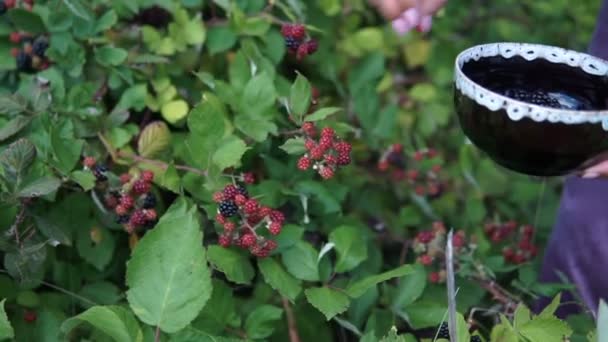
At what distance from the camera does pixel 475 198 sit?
64.0 inches

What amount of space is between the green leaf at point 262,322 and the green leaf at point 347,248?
12 cm

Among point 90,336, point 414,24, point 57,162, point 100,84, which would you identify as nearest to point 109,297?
point 90,336

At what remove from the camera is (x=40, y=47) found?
4.24 ft

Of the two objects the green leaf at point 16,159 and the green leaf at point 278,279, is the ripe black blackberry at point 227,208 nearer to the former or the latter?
the green leaf at point 278,279

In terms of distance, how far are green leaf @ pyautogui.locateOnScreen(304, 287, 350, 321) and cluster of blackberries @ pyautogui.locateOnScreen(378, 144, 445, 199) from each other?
1.93 ft

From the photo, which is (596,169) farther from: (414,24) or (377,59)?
(377,59)

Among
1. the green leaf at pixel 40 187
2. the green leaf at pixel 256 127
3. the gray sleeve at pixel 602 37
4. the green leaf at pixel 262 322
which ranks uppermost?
the gray sleeve at pixel 602 37

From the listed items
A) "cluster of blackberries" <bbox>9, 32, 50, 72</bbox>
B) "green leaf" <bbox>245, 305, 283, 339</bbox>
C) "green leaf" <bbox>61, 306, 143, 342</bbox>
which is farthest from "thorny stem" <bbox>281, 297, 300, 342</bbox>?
"cluster of blackberries" <bbox>9, 32, 50, 72</bbox>

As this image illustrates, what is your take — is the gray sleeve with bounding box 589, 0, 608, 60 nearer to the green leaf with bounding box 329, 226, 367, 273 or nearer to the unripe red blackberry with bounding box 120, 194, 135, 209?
the green leaf with bounding box 329, 226, 367, 273

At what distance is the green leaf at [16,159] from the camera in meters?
1.04

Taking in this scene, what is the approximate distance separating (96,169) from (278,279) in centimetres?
30

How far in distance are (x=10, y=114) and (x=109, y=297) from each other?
0.31 m

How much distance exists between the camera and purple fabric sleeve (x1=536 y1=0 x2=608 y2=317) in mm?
1351

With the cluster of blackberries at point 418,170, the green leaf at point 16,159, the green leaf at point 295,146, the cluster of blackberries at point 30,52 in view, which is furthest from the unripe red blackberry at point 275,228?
the cluster of blackberries at point 418,170
